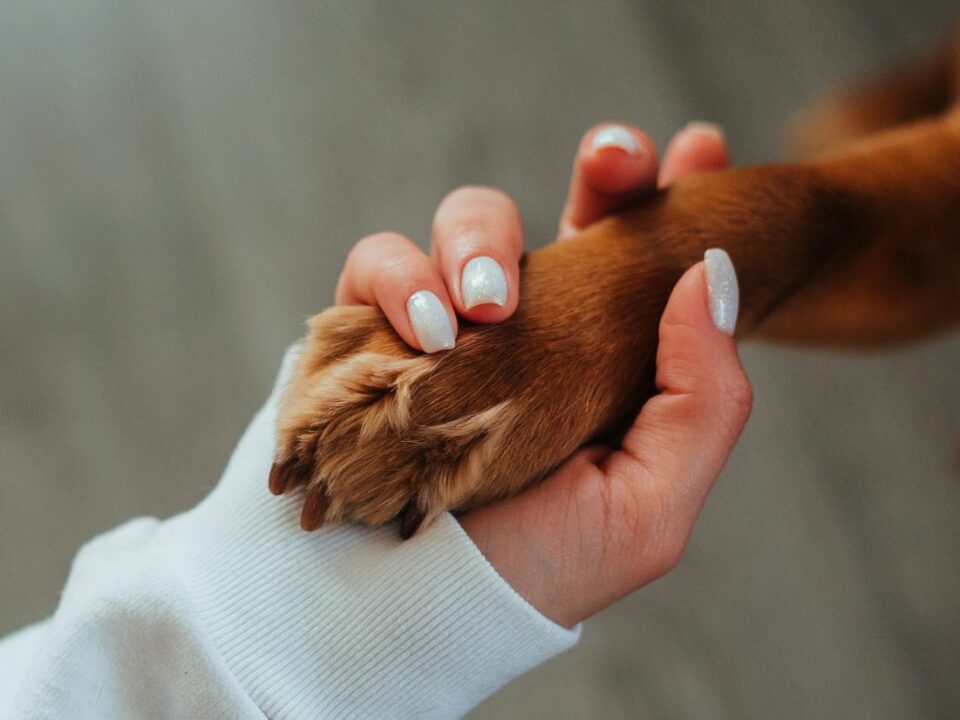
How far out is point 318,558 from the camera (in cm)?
69

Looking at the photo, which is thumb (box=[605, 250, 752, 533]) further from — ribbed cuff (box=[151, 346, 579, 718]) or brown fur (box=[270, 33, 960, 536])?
ribbed cuff (box=[151, 346, 579, 718])

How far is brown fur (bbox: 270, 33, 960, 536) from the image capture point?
0.64 meters

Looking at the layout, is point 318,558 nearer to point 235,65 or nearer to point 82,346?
point 82,346

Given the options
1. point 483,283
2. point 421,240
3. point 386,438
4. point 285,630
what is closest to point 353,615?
point 285,630

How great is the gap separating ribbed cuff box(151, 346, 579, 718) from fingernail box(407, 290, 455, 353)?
14 centimetres

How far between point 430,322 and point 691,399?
24 centimetres

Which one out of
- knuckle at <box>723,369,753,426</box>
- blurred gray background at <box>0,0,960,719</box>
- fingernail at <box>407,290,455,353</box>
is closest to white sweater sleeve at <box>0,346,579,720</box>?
fingernail at <box>407,290,455,353</box>

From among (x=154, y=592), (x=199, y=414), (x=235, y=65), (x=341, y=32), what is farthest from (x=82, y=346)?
(x=154, y=592)

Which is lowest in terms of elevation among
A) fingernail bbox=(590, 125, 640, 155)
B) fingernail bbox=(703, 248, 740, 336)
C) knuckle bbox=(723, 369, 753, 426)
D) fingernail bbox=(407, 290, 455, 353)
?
knuckle bbox=(723, 369, 753, 426)

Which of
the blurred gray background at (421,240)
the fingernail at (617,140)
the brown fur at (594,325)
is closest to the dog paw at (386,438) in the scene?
the brown fur at (594,325)

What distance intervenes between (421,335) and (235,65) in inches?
42.7

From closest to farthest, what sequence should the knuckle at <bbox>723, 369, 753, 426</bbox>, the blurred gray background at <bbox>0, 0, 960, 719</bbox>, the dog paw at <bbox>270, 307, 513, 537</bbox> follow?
the dog paw at <bbox>270, 307, 513, 537</bbox>, the knuckle at <bbox>723, 369, 753, 426</bbox>, the blurred gray background at <bbox>0, 0, 960, 719</bbox>

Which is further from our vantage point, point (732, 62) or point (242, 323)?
point (732, 62)

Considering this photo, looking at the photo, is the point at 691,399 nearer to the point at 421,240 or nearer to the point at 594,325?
the point at 594,325
